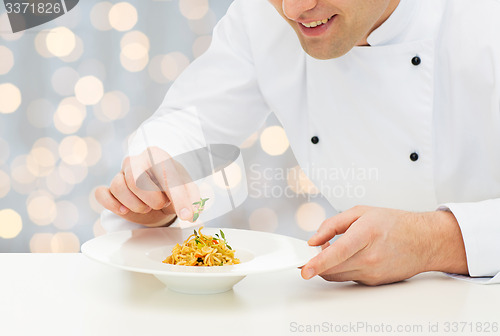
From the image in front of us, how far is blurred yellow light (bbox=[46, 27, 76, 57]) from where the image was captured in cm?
251

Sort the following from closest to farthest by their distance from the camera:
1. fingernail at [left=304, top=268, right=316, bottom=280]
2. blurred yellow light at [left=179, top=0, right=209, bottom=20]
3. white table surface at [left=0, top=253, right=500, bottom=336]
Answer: white table surface at [left=0, top=253, right=500, bottom=336]
fingernail at [left=304, top=268, right=316, bottom=280]
blurred yellow light at [left=179, top=0, right=209, bottom=20]

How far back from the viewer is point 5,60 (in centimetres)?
255

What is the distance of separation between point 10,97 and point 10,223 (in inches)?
23.5

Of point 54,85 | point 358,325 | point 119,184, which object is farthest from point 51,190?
point 358,325

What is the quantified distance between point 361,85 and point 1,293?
1019 millimetres

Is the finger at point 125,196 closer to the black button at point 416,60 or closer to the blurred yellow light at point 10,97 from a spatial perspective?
the black button at point 416,60

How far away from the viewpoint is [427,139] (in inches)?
59.1

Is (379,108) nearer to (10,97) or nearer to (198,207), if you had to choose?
(198,207)

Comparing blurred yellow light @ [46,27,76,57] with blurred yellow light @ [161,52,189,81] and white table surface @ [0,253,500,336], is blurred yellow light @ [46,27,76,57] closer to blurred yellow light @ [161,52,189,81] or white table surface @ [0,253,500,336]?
blurred yellow light @ [161,52,189,81]

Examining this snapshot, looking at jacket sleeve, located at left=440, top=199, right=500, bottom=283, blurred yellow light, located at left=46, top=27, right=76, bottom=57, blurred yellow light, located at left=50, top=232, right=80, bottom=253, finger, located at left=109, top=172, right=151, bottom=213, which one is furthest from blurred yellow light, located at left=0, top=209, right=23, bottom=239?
jacket sleeve, located at left=440, top=199, right=500, bottom=283

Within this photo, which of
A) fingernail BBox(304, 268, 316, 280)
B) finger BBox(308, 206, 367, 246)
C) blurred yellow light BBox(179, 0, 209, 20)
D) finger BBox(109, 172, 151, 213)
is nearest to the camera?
fingernail BBox(304, 268, 316, 280)

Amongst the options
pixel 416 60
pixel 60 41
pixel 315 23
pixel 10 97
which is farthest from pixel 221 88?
pixel 10 97

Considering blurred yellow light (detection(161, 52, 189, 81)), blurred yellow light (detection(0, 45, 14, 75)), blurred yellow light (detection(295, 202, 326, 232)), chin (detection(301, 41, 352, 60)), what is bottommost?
blurred yellow light (detection(295, 202, 326, 232))

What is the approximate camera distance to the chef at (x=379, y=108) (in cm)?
110
